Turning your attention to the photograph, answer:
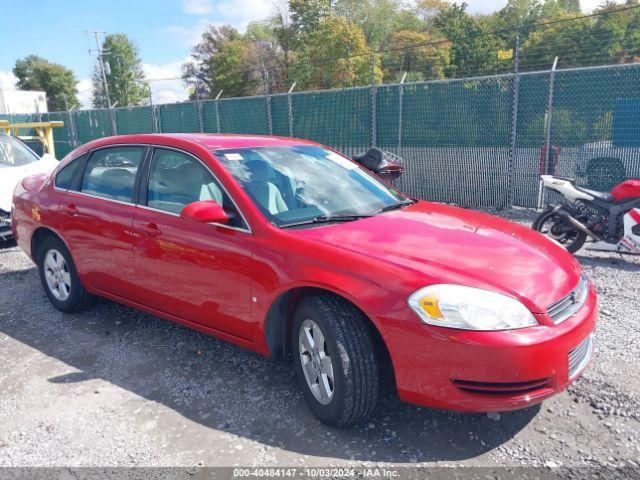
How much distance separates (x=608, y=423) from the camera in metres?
3.05

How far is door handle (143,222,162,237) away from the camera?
3.86 m

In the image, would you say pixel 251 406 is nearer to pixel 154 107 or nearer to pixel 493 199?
pixel 493 199

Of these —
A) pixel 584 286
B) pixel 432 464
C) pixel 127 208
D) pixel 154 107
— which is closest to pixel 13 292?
pixel 127 208

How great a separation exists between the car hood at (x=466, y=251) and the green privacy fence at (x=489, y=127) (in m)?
5.47

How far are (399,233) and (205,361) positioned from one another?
69.7 inches

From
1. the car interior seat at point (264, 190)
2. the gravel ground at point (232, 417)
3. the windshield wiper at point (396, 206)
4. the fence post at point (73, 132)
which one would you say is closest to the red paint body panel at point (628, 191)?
the gravel ground at point (232, 417)

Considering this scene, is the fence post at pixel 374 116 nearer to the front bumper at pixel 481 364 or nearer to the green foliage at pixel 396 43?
the front bumper at pixel 481 364

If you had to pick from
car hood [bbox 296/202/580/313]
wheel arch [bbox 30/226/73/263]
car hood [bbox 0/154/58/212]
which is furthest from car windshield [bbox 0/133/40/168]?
car hood [bbox 296/202/580/313]

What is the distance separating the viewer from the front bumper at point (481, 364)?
2580 mm

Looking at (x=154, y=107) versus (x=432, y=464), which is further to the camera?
(x=154, y=107)

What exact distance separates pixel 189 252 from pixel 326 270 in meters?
1.15

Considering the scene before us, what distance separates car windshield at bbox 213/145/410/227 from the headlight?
0.99 metres

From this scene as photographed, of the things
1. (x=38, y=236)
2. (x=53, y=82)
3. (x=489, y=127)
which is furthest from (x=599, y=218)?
(x=53, y=82)

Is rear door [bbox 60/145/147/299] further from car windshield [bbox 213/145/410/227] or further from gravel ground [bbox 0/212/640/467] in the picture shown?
car windshield [bbox 213/145/410/227]
